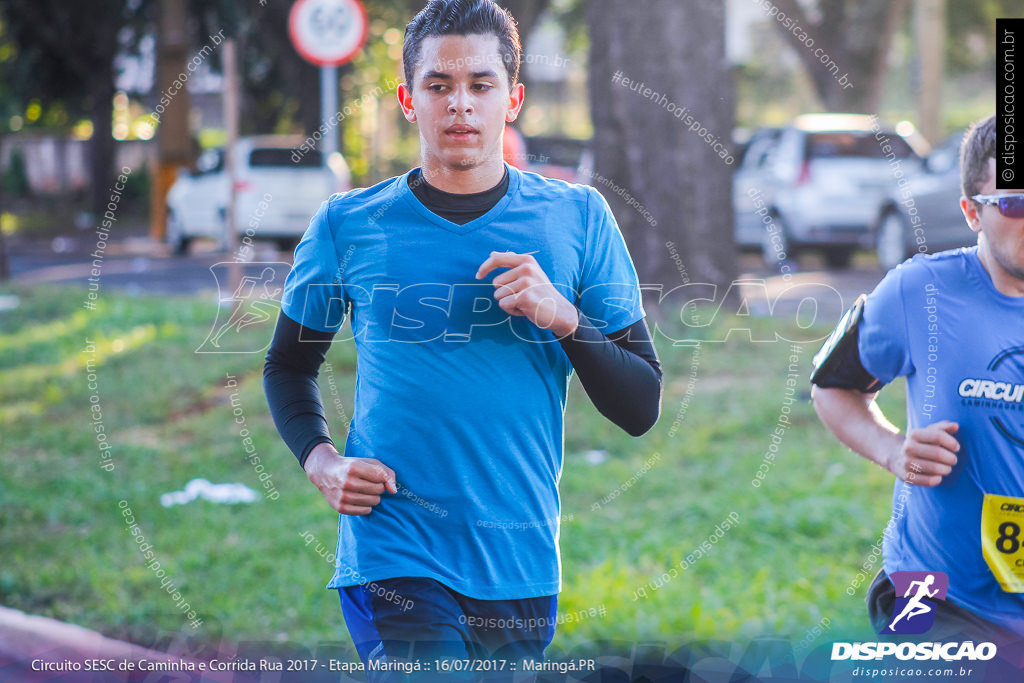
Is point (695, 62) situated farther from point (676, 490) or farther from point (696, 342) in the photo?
point (676, 490)

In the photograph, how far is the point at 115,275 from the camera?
15.5 metres

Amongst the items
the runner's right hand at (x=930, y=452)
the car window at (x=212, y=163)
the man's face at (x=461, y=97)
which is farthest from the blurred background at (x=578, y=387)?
the man's face at (x=461, y=97)

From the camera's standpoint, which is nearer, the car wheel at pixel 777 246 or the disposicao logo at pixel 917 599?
the disposicao logo at pixel 917 599

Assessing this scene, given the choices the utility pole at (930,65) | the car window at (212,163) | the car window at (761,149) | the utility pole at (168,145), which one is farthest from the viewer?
the utility pole at (168,145)

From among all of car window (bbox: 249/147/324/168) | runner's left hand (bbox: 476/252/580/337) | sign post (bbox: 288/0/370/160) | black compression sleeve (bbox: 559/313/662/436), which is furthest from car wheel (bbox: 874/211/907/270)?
runner's left hand (bbox: 476/252/580/337)

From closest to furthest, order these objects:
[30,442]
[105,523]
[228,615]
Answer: [228,615] < [105,523] < [30,442]

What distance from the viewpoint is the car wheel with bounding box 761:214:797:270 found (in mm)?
14242

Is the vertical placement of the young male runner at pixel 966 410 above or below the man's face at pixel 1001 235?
below

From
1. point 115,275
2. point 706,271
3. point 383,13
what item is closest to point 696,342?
point 706,271

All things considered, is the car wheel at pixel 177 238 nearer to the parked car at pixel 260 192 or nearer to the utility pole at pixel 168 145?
the parked car at pixel 260 192

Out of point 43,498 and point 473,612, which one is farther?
point 43,498

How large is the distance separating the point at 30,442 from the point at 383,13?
16.5 meters

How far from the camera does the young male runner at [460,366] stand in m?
2.21

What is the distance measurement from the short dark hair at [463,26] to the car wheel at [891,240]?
10513mm
